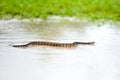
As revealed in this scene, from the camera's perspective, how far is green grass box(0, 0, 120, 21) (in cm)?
1653

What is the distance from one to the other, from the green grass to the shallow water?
2109 millimetres

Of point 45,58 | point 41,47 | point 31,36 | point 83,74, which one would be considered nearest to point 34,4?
point 31,36

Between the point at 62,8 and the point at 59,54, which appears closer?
the point at 59,54

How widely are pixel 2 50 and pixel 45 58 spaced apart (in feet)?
3.93

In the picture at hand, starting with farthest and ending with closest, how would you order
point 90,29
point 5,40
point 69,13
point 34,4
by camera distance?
point 34,4, point 69,13, point 90,29, point 5,40

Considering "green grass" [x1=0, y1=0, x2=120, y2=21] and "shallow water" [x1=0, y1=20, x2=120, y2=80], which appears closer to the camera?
"shallow water" [x1=0, y1=20, x2=120, y2=80]

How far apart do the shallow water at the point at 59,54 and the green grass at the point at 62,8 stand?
6.92ft

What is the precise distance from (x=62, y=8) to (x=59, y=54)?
8.41 m

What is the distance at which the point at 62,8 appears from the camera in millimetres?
17891

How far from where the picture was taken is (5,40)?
1102 cm

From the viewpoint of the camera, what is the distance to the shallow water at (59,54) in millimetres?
7789

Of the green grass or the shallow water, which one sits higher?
the green grass

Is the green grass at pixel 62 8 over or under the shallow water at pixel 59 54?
over

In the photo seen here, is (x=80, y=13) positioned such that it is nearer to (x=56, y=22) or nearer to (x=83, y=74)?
(x=56, y=22)
